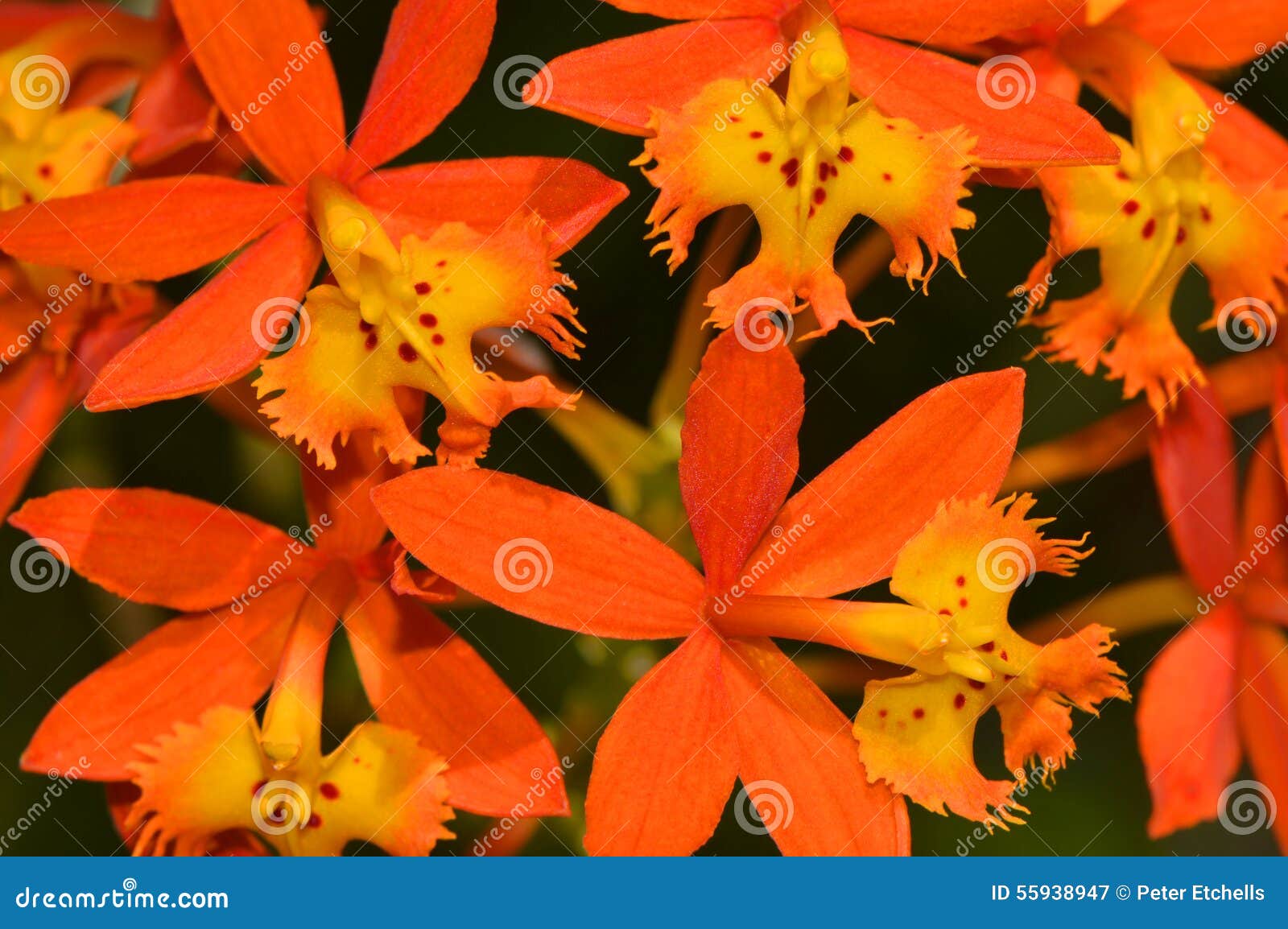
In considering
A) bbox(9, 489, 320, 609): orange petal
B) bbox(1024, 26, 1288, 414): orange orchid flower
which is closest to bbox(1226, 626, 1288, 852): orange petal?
bbox(1024, 26, 1288, 414): orange orchid flower

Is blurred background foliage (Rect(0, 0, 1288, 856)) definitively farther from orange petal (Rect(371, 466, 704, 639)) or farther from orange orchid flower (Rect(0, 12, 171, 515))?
orange petal (Rect(371, 466, 704, 639))

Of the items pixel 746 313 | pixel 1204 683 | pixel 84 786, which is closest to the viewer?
pixel 746 313

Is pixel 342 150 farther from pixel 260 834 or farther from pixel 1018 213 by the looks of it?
pixel 1018 213

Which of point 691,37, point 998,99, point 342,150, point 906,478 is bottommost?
point 342,150

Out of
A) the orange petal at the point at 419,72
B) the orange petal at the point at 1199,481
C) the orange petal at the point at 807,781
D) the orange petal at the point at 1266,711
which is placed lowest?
the orange petal at the point at 807,781

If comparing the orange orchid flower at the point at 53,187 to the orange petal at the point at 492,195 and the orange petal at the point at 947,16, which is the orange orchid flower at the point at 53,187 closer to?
the orange petal at the point at 492,195

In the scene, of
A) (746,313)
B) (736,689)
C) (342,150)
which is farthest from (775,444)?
(342,150)

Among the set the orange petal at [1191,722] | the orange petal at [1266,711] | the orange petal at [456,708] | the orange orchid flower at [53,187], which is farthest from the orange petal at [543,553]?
the orange petal at [1266,711]

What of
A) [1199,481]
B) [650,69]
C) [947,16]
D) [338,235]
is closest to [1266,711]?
[1199,481]

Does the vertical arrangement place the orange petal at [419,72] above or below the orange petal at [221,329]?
above
